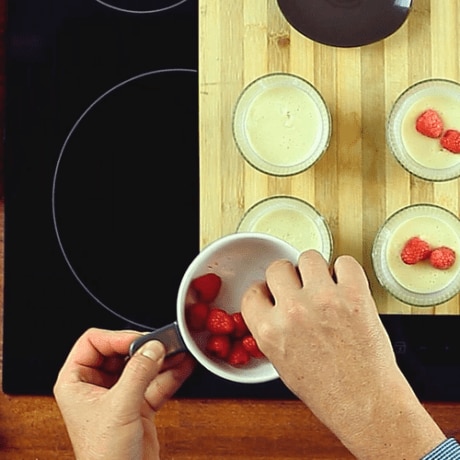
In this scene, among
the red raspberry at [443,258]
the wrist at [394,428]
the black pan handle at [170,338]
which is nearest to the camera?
the wrist at [394,428]

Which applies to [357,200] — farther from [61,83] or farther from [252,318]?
[61,83]

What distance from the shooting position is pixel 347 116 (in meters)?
1.00

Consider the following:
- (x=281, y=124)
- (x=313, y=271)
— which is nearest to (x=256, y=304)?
(x=313, y=271)

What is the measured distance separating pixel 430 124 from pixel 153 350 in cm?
40

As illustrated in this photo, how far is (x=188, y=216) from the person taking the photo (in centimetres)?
105

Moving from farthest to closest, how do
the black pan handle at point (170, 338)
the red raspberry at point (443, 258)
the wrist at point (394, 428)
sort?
1. the red raspberry at point (443, 258)
2. the black pan handle at point (170, 338)
3. the wrist at point (394, 428)

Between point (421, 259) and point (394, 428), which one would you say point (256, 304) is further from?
point (421, 259)

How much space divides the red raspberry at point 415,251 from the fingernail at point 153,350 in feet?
1.00

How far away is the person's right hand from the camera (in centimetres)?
75

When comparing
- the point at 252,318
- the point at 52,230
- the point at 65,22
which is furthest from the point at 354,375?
the point at 65,22

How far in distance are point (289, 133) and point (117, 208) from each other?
0.23 meters

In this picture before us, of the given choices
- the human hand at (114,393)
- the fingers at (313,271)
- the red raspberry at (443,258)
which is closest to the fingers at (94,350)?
the human hand at (114,393)

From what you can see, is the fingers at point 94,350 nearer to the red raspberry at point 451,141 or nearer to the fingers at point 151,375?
the fingers at point 151,375

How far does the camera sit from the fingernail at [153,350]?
807 millimetres
